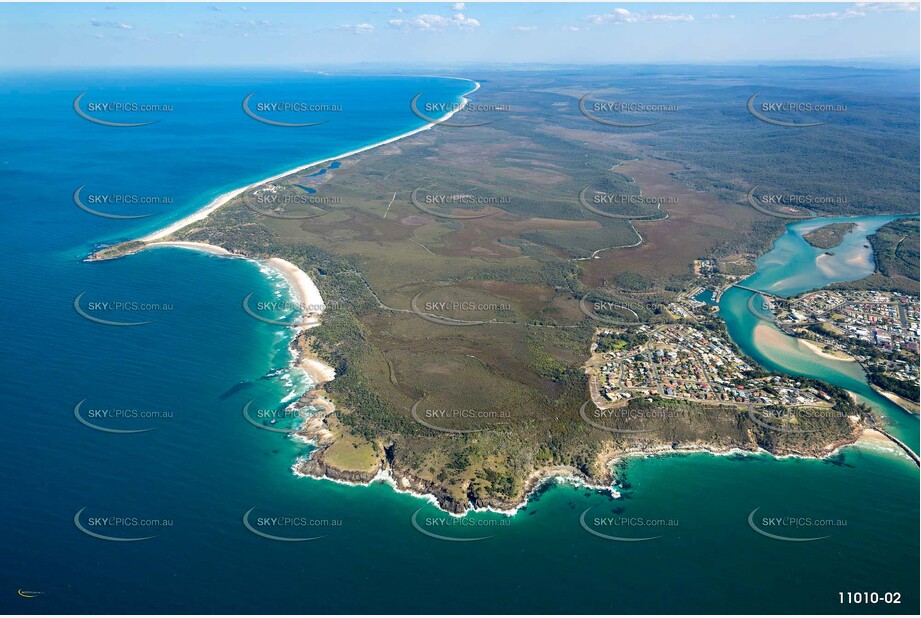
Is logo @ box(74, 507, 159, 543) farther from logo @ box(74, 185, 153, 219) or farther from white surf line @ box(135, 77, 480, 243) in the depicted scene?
logo @ box(74, 185, 153, 219)

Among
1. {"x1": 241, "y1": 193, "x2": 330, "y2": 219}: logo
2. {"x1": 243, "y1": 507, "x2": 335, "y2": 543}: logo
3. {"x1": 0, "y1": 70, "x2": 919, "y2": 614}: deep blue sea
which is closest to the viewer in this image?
{"x1": 0, "y1": 70, "x2": 919, "y2": 614}: deep blue sea

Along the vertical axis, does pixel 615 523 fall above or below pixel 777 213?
below

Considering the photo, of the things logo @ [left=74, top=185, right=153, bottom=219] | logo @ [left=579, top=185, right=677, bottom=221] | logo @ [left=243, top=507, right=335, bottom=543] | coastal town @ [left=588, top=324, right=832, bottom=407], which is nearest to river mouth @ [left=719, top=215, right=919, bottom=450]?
coastal town @ [left=588, top=324, right=832, bottom=407]

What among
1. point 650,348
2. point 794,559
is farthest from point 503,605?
point 650,348

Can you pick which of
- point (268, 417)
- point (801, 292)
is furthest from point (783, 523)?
point (801, 292)

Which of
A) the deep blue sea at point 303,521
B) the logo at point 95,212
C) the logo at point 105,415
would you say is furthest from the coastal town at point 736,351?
the logo at point 95,212

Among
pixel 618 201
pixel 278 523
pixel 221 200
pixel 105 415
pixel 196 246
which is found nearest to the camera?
pixel 278 523

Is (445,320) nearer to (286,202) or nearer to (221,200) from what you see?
(286,202)

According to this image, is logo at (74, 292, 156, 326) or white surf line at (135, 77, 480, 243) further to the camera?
white surf line at (135, 77, 480, 243)
